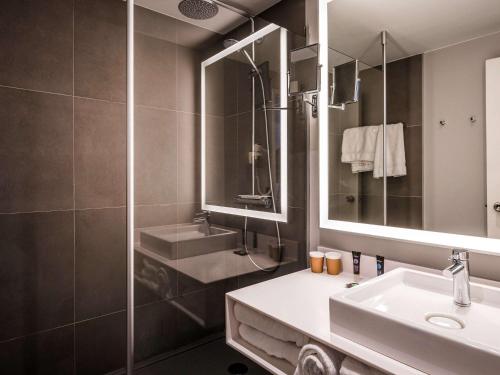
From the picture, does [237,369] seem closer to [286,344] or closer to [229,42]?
[286,344]

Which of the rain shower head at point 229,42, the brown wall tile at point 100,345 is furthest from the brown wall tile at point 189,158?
the brown wall tile at point 100,345

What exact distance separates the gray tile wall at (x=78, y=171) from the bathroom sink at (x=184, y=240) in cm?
4

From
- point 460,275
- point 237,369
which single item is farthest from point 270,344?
point 460,275

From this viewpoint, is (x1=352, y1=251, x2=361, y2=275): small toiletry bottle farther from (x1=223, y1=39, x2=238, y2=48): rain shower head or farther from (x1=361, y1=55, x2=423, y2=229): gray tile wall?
(x1=223, y1=39, x2=238, y2=48): rain shower head

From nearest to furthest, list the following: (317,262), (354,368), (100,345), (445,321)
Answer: (354,368) < (445,321) < (317,262) < (100,345)

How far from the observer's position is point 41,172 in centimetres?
160

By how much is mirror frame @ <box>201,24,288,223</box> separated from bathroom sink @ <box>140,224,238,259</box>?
0.35 feet

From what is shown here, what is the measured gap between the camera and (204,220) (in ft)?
4.47

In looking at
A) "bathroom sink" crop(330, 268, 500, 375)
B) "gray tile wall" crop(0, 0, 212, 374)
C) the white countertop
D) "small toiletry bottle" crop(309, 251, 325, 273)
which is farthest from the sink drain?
"gray tile wall" crop(0, 0, 212, 374)

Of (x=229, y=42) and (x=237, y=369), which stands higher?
(x=229, y=42)

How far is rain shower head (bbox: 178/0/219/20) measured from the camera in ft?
4.19

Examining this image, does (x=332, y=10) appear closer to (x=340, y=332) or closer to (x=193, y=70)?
(x=193, y=70)

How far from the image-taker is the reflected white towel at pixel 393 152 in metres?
1.39

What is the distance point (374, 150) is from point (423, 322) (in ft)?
2.66
